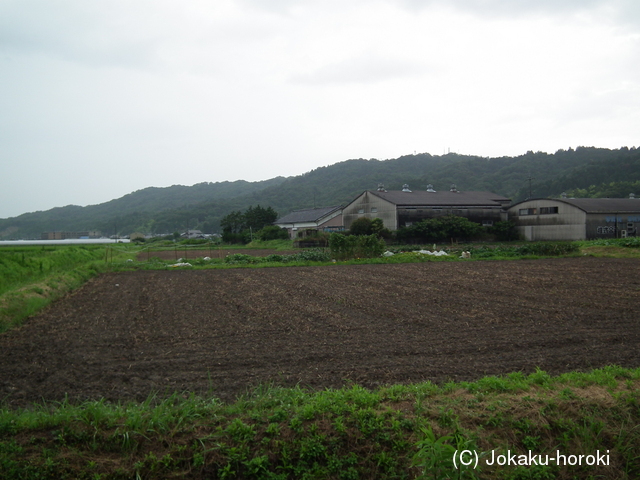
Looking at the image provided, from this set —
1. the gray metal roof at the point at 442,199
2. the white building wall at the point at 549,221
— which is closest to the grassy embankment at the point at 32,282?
the gray metal roof at the point at 442,199

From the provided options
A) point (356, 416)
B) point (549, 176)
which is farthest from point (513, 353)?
point (549, 176)

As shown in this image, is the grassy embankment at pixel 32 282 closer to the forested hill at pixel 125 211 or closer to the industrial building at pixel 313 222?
the industrial building at pixel 313 222

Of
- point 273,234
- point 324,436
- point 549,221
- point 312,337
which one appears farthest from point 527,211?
point 324,436

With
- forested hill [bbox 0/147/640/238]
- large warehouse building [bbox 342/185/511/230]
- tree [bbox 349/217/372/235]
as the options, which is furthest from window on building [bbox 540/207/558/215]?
forested hill [bbox 0/147/640/238]

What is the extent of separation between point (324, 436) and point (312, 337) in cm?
384

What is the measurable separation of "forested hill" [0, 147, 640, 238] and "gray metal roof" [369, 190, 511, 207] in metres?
35.4

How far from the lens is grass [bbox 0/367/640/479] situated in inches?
132

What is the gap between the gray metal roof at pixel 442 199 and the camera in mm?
40894

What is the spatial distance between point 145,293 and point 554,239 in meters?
35.3

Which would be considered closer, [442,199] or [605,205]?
[605,205]

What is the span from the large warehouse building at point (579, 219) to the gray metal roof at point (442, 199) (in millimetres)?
4663

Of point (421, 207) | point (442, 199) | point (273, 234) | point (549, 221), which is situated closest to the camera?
point (549, 221)

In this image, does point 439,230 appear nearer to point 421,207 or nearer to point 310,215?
point 421,207

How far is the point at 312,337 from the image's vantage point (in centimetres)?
744
